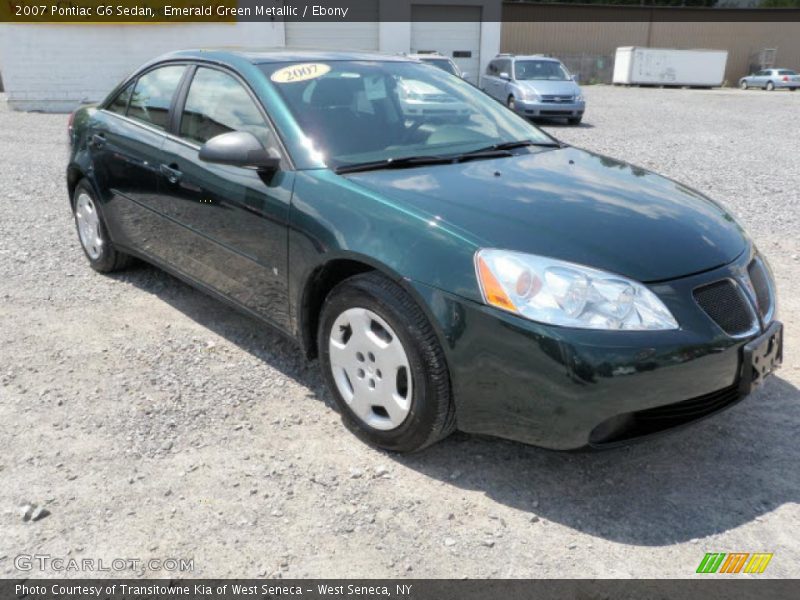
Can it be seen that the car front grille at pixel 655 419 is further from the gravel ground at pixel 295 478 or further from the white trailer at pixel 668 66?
the white trailer at pixel 668 66

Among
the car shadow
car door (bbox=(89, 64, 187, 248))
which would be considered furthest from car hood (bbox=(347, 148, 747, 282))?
car door (bbox=(89, 64, 187, 248))

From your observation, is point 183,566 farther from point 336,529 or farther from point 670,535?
point 670,535

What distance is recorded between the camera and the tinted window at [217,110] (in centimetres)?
336

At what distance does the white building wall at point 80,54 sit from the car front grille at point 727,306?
56.1ft

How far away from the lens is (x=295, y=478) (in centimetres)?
277

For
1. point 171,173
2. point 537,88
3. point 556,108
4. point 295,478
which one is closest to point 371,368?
point 295,478

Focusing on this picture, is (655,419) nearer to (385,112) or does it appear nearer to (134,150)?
(385,112)

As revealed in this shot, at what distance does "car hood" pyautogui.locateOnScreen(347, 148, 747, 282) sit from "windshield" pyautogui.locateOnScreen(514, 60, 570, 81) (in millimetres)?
14577

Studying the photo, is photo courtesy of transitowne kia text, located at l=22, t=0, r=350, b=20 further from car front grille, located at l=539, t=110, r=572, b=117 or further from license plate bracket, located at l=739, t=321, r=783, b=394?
license plate bracket, located at l=739, t=321, r=783, b=394

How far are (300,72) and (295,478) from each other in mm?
1991

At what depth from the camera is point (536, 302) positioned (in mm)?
2367

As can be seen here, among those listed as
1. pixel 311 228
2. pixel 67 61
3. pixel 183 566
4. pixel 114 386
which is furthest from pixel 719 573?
pixel 67 61

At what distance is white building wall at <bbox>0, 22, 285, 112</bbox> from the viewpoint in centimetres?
1730

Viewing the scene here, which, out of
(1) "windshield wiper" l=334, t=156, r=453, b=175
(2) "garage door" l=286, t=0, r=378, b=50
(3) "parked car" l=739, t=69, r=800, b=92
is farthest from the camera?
(3) "parked car" l=739, t=69, r=800, b=92
